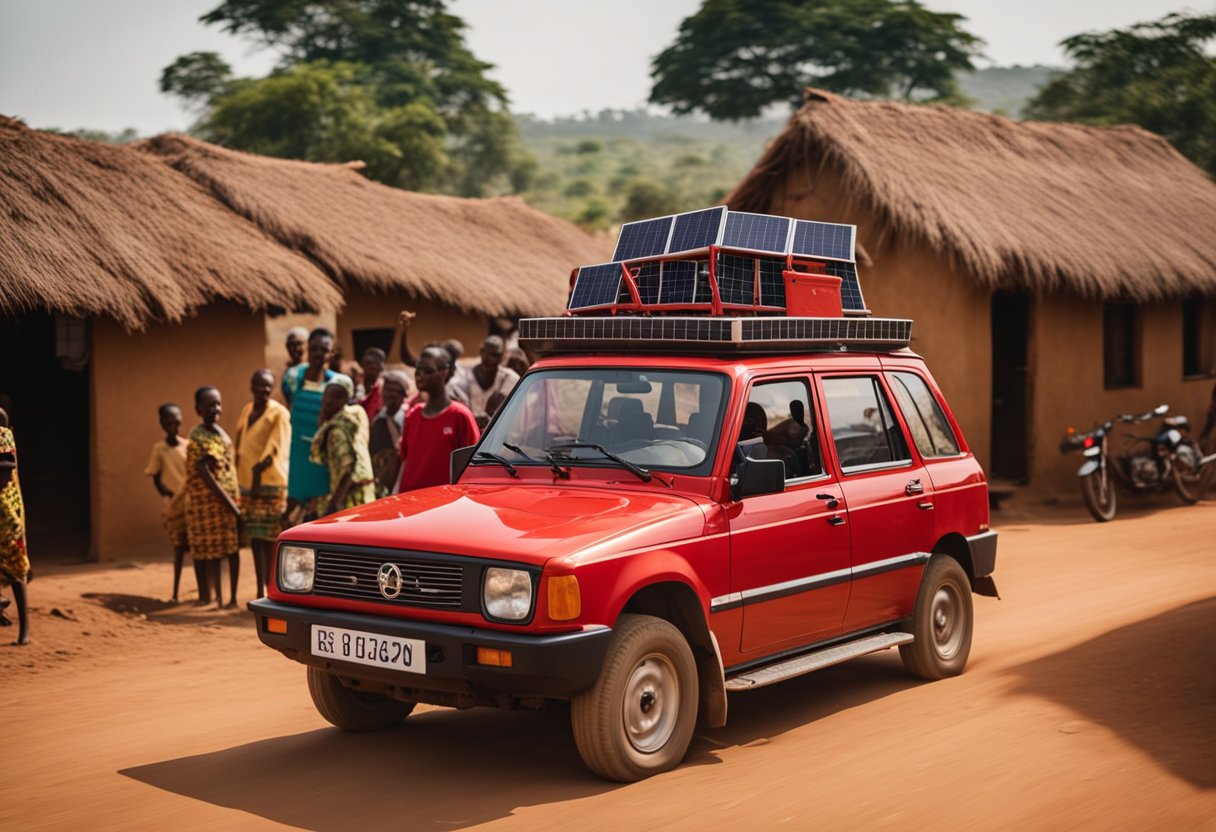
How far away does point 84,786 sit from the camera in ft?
18.8

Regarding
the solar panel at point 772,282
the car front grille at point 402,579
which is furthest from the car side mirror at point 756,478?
the solar panel at point 772,282

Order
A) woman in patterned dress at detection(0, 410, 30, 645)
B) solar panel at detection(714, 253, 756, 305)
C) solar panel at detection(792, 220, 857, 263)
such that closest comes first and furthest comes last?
1. solar panel at detection(714, 253, 756, 305)
2. solar panel at detection(792, 220, 857, 263)
3. woman in patterned dress at detection(0, 410, 30, 645)

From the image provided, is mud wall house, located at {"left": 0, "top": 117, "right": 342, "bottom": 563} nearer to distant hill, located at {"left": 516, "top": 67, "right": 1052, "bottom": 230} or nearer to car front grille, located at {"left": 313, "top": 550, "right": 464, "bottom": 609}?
car front grille, located at {"left": 313, "top": 550, "right": 464, "bottom": 609}

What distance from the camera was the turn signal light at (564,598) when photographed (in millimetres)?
5145

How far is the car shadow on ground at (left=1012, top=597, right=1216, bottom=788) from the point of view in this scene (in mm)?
5965

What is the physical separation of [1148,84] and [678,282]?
3451 cm

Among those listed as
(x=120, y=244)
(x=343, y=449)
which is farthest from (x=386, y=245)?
(x=343, y=449)

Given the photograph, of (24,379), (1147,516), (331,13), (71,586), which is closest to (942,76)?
(331,13)

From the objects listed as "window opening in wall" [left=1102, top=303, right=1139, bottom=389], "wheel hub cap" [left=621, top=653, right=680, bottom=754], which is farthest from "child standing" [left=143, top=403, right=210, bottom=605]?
"window opening in wall" [left=1102, top=303, right=1139, bottom=389]

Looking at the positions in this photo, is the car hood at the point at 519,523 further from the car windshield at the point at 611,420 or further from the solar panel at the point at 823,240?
the solar panel at the point at 823,240

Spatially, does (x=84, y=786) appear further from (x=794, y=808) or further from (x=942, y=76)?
(x=942, y=76)

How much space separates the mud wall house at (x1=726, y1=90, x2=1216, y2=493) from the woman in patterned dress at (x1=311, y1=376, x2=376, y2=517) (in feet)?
27.7

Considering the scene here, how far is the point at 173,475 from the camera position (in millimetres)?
11273

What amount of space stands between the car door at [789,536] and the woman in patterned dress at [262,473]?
5008 millimetres
